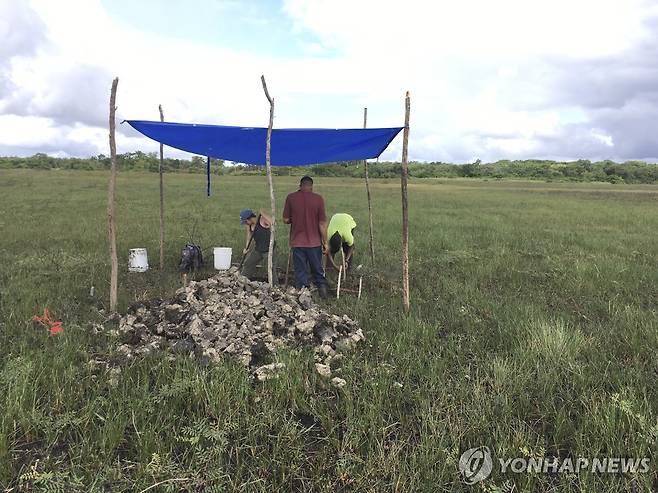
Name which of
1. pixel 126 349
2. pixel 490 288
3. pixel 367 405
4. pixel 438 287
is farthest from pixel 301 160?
pixel 367 405

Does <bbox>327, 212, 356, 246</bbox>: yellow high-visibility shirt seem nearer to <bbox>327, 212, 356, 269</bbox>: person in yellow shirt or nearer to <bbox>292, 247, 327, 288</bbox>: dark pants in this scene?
<bbox>327, 212, 356, 269</bbox>: person in yellow shirt

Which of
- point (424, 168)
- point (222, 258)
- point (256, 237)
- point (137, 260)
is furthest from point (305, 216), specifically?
point (424, 168)

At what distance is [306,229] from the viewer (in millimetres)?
6293

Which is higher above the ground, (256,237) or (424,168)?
(424,168)

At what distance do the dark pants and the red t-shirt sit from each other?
0.39ft

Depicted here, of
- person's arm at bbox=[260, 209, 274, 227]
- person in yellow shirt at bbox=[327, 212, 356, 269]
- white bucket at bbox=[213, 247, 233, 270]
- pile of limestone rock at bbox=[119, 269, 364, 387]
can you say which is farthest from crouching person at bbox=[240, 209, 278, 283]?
pile of limestone rock at bbox=[119, 269, 364, 387]

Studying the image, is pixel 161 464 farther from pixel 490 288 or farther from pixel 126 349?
pixel 490 288

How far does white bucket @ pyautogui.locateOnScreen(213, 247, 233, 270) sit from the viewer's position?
7223mm

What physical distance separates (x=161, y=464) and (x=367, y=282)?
4660mm

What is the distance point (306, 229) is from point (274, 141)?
1612 mm

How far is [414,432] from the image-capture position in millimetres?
3029

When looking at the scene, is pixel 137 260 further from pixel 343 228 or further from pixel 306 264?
pixel 343 228

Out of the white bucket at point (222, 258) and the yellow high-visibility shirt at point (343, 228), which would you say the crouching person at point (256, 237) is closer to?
the white bucket at point (222, 258)

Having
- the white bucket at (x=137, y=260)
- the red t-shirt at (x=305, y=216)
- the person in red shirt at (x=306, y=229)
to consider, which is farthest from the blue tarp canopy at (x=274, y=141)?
the white bucket at (x=137, y=260)
